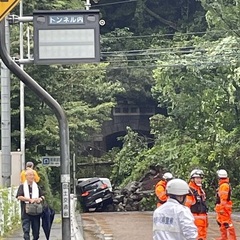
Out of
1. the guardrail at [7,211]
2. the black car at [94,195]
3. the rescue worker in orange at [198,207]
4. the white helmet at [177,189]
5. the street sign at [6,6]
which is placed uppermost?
the street sign at [6,6]

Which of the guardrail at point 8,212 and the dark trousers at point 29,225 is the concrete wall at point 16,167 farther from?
the dark trousers at point 29,225

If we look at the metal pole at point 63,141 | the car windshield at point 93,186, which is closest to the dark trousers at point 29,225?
the metal pole at point 63,141

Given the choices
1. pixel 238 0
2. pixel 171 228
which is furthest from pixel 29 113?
pixel 171 228

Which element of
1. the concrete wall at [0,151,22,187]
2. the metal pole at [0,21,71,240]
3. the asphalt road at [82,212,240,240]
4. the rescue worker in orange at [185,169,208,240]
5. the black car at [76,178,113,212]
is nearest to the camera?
the metal pole at [0,21,71,240]

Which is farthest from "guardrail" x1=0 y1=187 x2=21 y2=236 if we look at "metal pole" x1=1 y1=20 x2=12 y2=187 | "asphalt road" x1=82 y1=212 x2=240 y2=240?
"asphalt road" x1=82 y1=212 x2=240 y2=240

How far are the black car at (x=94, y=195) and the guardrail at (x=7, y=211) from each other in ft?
46.2

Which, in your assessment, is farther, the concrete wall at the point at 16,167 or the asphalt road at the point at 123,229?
the concrete wall at the point at 16,167

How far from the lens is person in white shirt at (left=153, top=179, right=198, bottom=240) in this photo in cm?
841

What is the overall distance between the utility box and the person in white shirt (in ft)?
8.73

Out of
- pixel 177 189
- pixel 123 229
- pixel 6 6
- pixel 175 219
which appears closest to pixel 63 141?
pixel 177 189

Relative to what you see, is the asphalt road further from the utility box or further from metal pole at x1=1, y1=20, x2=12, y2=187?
the utility box

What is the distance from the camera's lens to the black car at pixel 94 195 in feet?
122

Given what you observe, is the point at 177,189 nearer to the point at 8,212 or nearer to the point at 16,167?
the point at 8,212

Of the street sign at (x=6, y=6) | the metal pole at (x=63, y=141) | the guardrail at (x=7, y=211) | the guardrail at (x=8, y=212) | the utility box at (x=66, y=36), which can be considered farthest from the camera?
the guardrail at (x=7, y=211)
